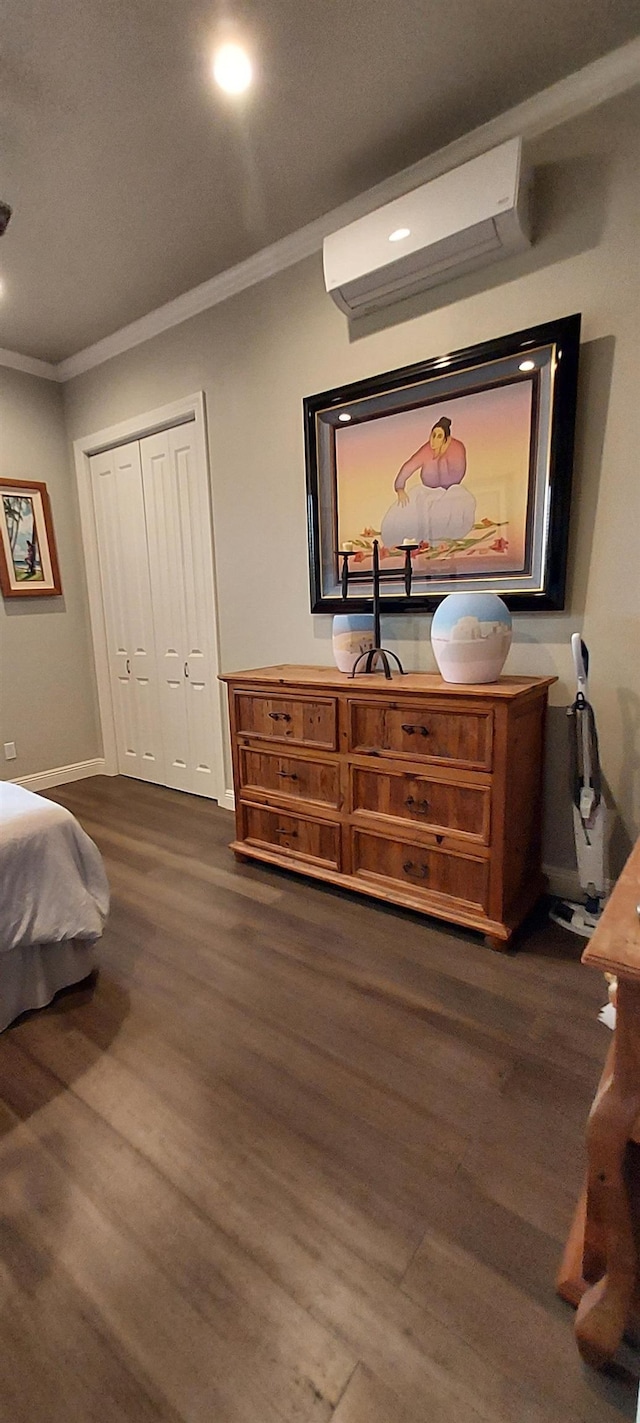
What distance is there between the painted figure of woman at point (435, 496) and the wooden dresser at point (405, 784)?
2.07 feet

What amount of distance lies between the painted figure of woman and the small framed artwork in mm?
2627

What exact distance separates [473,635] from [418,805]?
2.18ft

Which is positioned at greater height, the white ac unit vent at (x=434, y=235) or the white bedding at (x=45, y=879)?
the white ac unit vent at (x=434, y=235)

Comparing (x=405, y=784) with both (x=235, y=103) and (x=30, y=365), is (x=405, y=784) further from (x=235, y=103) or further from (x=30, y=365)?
(x=30, y=365)

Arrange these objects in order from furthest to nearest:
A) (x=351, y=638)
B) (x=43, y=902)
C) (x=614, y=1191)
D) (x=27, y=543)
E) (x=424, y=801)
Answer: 1. (x=27, y=543)
2. (x=351, y=638)
3. (x=424, y=801)
4. (x=43, y=902)
5. (x=614, y=1191)

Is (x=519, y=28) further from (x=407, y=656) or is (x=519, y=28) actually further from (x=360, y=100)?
(x=407, y=656)

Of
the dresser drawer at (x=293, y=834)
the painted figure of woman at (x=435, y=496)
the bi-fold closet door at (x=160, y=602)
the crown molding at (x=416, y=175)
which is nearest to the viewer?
the crown molding at (x=416, y=175)

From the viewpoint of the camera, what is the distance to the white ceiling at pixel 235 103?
5.43 feet

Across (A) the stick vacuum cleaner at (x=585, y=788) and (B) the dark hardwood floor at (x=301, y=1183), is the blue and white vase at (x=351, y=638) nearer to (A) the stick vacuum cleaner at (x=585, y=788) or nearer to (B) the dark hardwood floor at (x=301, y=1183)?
(A) the stick vacuum cleaner at (x=585, y=788)

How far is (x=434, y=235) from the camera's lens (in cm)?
208

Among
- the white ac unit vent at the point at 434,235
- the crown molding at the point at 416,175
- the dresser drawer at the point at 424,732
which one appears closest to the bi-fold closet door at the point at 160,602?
the crown molding at the point at 416,175

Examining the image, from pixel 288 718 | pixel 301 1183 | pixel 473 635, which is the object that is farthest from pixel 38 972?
pixel 473 635

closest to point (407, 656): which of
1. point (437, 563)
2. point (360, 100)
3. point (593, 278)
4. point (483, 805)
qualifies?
point (437, 563)

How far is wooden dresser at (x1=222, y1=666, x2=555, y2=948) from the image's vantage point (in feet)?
6.53
